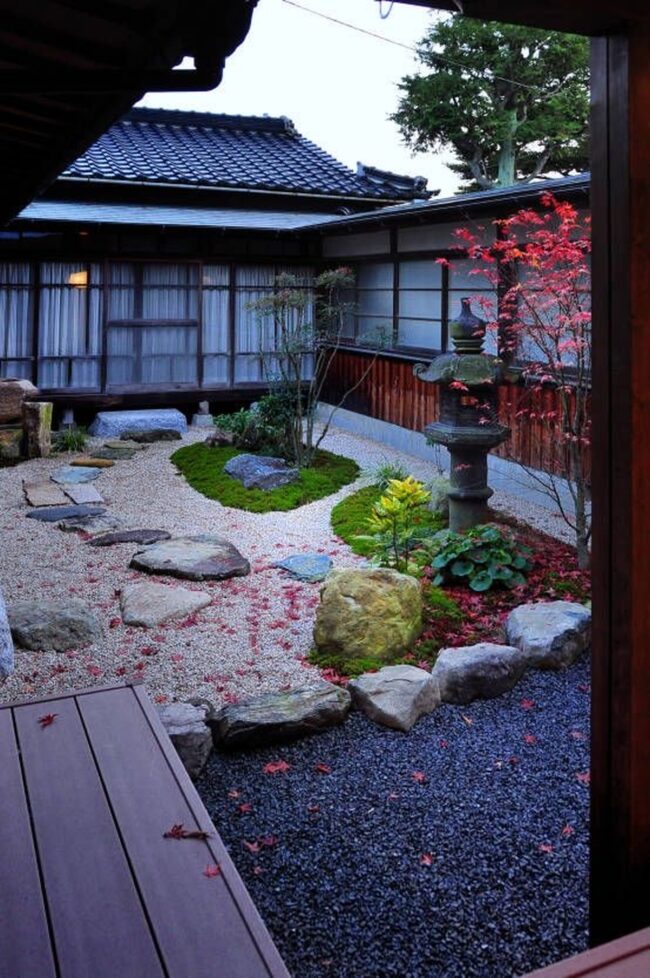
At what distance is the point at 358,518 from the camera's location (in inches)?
311

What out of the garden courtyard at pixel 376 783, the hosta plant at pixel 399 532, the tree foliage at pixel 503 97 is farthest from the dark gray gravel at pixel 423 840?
the tree foliage at pixel 503 97

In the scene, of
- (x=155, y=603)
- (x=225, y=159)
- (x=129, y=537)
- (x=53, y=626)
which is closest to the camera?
(x=53, y=626)

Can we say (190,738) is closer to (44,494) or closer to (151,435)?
(44,494)

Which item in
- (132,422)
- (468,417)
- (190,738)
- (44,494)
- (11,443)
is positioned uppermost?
(132,422)

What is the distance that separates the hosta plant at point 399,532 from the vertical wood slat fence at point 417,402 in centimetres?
147

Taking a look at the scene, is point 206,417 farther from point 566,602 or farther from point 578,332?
point 566,602

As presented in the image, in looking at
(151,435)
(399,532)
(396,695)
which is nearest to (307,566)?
(399,532)

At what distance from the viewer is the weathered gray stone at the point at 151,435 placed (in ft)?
39.8

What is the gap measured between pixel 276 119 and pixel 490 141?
5015 mm

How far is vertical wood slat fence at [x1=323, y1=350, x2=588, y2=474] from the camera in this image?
8.11 metres

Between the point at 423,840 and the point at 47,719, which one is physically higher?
the point at 47,719

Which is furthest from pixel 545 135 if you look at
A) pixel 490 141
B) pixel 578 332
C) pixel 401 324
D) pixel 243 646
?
pixel 243 646

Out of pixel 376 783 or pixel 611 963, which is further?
pixel 376 783

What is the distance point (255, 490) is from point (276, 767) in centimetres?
574
